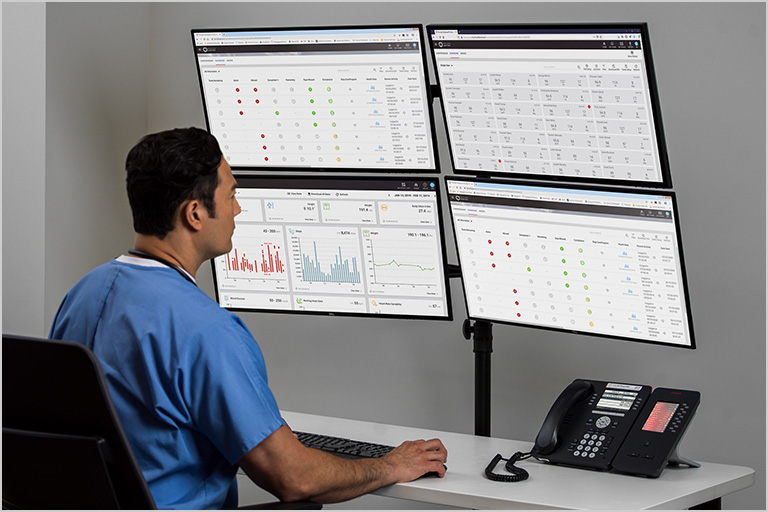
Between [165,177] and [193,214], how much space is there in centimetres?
9

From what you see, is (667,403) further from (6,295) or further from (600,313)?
(6,295)

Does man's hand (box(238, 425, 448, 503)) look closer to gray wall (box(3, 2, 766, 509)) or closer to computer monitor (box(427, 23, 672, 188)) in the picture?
computer monitor (box(427, 23, 672, 188))

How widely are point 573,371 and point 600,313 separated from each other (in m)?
0.45

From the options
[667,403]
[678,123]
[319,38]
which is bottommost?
[667,403]

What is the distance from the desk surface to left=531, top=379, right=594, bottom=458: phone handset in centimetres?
4

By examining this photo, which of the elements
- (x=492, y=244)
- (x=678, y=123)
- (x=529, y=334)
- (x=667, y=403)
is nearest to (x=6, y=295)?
(x=492, y=244)

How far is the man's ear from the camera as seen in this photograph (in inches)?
66.0

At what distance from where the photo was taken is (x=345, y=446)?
6.47 ft

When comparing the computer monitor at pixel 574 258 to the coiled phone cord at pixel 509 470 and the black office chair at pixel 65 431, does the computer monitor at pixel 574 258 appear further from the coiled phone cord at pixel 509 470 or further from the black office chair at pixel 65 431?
the black office chair at pixel 65 431

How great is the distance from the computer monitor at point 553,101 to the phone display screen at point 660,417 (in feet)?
1.61

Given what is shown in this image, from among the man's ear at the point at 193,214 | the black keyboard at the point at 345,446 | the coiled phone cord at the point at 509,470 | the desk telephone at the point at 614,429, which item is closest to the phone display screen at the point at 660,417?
the desk telephone at the point at 614,429

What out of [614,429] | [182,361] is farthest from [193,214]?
[614,429]

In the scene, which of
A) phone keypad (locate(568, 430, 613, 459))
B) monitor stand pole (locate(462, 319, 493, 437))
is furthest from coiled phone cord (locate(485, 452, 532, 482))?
monitor stand pole (locate(462, 319, 493, 437))

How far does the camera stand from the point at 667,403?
192 centimetres
